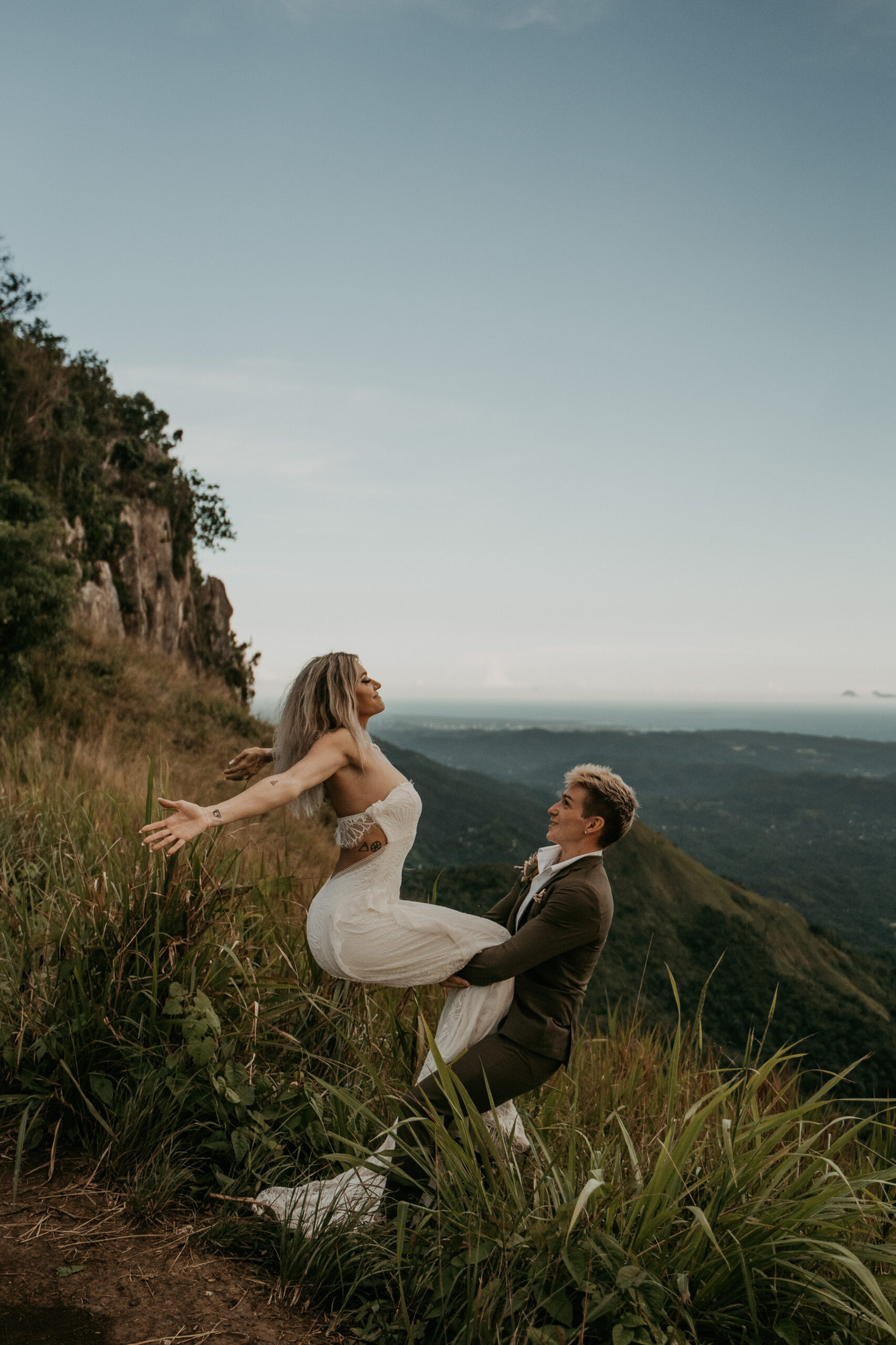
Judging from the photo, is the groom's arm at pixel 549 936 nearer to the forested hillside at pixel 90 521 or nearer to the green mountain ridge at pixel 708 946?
the forested hillside at pixel 90 521

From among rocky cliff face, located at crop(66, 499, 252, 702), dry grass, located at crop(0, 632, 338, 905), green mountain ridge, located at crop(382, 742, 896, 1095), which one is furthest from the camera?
green mountain ridge, located at crop(382, 742, 896, 1095)

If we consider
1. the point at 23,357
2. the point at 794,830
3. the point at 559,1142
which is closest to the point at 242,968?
the point at 559,1142

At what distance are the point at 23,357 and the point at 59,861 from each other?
943 inches

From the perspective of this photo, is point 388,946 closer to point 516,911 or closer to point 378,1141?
point 516,911

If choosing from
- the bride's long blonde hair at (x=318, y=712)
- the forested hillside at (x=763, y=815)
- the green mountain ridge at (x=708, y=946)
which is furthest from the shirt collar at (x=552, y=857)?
the forested hillside at (x=763, y=815)

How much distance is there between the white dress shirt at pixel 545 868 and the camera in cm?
297

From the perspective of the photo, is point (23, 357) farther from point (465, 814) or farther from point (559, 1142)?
point (465, 814)

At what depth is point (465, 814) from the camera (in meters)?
69.9

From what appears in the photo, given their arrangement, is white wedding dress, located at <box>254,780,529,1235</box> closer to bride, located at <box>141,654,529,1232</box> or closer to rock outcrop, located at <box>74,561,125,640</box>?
bride, located at <box>141,654,529,1232</box>

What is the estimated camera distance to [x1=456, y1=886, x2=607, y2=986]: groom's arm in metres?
2.80

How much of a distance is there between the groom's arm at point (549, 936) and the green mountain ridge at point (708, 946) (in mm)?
22803

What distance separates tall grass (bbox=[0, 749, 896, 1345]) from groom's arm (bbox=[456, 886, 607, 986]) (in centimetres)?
40

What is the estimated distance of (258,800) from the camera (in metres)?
2.73

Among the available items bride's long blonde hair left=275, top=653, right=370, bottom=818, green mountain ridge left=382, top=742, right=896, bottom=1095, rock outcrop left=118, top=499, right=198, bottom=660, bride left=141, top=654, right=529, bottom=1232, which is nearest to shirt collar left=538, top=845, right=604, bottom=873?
bride left=141, top=654, right=529, bottom=1232
